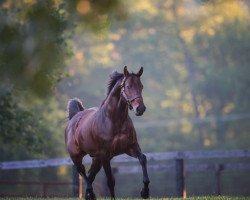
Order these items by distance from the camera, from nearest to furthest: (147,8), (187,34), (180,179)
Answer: (180,179) → (187,34) → (147,8)

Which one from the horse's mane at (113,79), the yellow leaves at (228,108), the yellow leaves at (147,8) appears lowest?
the horse's mane at (113,79)

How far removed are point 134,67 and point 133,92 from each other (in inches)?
1820

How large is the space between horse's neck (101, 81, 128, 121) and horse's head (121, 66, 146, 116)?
0.88ft

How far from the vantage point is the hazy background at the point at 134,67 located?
19781 mm

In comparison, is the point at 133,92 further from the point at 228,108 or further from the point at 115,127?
the point at 228,108

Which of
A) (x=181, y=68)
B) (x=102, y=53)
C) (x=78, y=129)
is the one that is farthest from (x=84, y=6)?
(x=102, y=53)

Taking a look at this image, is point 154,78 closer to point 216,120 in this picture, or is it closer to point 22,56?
point 216,120

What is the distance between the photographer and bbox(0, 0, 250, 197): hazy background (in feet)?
64.9

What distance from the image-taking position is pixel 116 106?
421 inches

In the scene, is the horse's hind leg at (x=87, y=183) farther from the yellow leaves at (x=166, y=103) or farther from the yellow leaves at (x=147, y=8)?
the yellow leaves at (x=166, y=103)

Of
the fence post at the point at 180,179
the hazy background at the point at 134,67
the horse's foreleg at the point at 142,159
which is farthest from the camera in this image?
the hazy background at the point at 134,67

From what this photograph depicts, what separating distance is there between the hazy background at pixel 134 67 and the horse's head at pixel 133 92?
22.3 ft

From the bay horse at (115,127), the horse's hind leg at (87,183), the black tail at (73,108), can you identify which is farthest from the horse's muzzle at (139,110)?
the black tail at (73,108)

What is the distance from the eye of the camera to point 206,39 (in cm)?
4378
